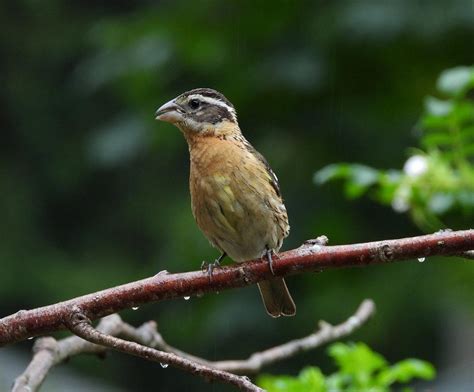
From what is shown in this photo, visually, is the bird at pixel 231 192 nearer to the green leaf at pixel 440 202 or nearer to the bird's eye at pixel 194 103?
the bird's eye at pixel 194 103

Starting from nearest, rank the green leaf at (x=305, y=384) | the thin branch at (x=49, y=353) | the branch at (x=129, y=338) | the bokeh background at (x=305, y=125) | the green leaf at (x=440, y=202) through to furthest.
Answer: the thin branch at (x=49, y=353), the branch at (x=129, y=338), the green leaf at (x=305, y=384), the green leaf at (x=440, y=202), the bokeh background at (x=305, y=125)

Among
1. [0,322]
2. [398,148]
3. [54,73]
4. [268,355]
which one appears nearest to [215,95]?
[268,355]

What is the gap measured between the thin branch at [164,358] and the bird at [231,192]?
4.64 ft

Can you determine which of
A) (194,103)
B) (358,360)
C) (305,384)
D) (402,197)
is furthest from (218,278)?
(194,103)

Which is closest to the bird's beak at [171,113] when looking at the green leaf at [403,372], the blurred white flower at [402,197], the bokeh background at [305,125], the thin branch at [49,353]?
the blurred white flower at [402,197]

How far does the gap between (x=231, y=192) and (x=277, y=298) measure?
0.50 meters

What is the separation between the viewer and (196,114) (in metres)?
4.53

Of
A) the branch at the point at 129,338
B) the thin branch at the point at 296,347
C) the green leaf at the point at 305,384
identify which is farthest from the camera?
the thin branch at the point at 296,347

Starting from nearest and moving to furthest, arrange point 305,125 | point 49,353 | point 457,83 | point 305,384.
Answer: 1. point 49,353
2. point 305,384
3. point 457,83
4. point 305,125

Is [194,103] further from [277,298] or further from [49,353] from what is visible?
[49,353]

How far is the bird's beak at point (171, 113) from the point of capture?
4453 millimetres

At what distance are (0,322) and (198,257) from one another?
514cm

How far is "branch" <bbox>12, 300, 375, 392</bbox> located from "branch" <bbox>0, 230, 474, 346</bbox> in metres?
0.22

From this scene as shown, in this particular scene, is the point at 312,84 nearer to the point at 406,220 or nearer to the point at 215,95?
the point at 406,220
